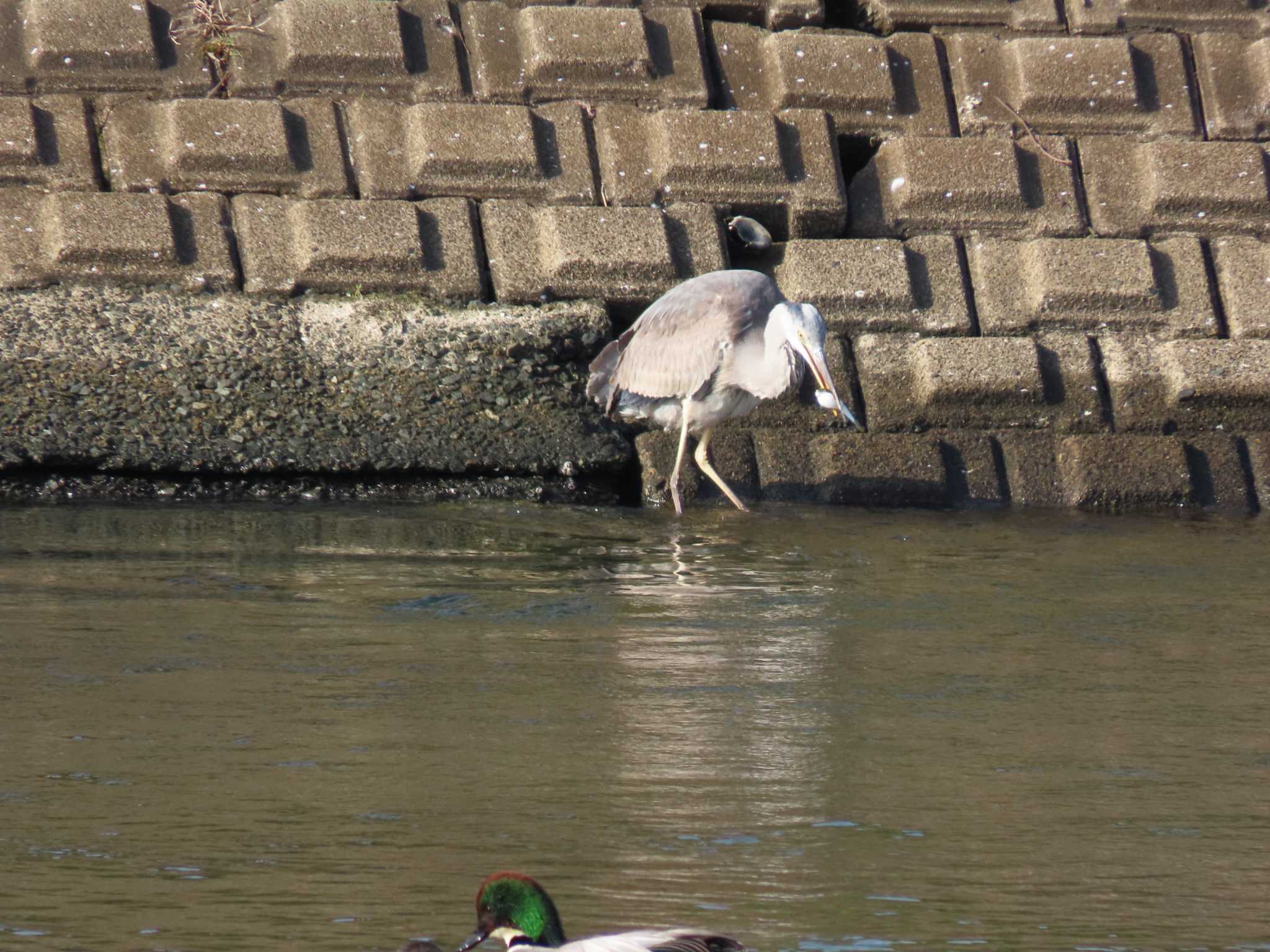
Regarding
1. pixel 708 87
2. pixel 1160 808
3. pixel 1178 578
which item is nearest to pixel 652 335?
pixel 708 87

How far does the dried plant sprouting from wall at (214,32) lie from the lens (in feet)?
22.7

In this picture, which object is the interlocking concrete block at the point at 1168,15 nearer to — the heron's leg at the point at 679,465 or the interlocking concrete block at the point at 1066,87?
the interlocking concrete block at the point at 1066,87

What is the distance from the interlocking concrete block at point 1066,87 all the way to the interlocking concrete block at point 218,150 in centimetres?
262

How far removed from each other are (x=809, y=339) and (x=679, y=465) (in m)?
0.66

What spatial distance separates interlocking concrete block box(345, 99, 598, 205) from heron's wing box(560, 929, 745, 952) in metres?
5.01

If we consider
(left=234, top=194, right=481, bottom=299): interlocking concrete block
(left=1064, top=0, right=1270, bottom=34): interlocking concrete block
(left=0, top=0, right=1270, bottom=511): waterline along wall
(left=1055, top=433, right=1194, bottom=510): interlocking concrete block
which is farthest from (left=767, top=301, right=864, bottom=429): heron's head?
(left=1064, top=0, right=1270, bottom=34): interlocking concrete block

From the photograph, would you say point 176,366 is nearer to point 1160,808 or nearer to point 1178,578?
point 1178,578

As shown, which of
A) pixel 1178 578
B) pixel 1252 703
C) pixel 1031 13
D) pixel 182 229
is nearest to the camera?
pixel 1252 703

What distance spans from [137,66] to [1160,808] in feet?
16.9

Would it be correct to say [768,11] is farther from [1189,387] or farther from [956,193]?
[1189,387]

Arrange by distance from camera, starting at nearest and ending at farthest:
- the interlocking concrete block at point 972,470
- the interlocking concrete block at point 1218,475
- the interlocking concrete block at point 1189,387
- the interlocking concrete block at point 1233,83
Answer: the interlocking concrete block at point 972,470
the interlocking concrete block at point 1218,475
the interlocking concrete block at point 1189,387
the interlocking concrete block at point 1233,83

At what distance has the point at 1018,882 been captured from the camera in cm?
266

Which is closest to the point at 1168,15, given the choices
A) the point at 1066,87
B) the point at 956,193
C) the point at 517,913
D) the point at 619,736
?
the point at 1066,87

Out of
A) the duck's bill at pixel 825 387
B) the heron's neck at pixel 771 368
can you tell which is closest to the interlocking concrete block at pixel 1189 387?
the duck's bill at pixel 825 387
